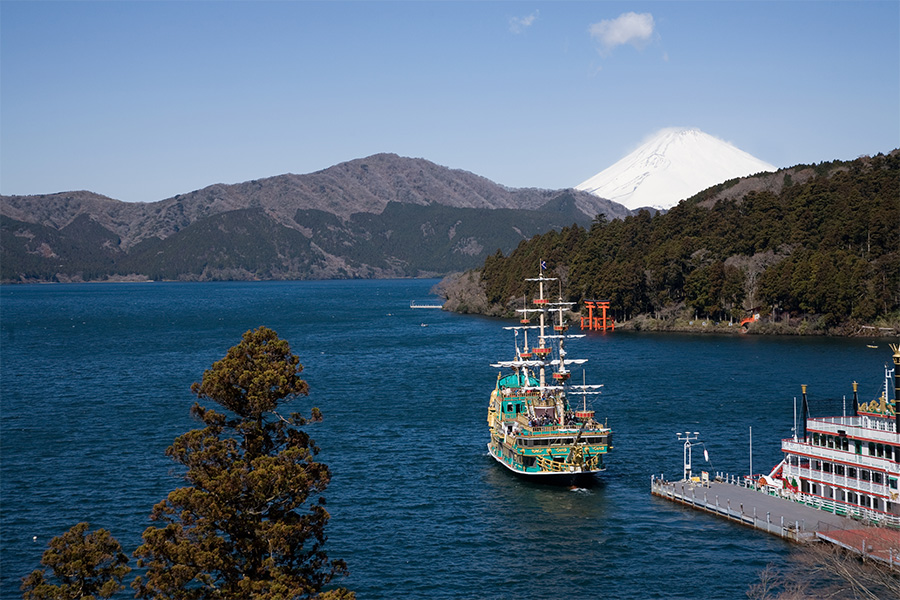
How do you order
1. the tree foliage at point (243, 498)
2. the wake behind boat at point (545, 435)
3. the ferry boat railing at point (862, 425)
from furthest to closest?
the wake behind boat at point (545, 435), the ferry boat railing at point (862, 425), the tree foliage at point (243, 498)

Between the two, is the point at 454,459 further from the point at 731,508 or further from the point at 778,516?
the point at 778,516

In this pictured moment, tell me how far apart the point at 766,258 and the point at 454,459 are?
350ft

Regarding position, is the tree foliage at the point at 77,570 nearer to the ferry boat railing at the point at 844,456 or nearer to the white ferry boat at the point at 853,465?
the white ferry boat at the point at 853,465

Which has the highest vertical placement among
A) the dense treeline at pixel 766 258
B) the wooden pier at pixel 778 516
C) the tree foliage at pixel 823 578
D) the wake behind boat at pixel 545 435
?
the dense treeline at pixel 766 258

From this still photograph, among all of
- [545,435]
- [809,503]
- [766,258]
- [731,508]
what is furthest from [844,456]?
[766,258]

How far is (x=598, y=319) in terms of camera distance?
17062cm

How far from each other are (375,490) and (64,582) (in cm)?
3287

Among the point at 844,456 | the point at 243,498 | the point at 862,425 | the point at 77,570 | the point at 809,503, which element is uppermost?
the point at 243,498

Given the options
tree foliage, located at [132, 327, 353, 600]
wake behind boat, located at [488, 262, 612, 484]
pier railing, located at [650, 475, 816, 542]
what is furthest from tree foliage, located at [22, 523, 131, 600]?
wake behind boat, located at [488, 262, 612, 484]

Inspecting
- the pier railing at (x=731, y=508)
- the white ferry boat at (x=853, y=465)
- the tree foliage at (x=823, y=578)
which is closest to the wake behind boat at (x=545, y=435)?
the pier railing at (x=731, y=508)

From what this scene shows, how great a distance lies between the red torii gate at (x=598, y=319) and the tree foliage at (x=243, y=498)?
463ft

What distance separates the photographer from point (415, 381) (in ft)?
336

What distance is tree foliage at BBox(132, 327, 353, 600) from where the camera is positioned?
25.9 m

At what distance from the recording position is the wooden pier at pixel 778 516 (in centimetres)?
4219
